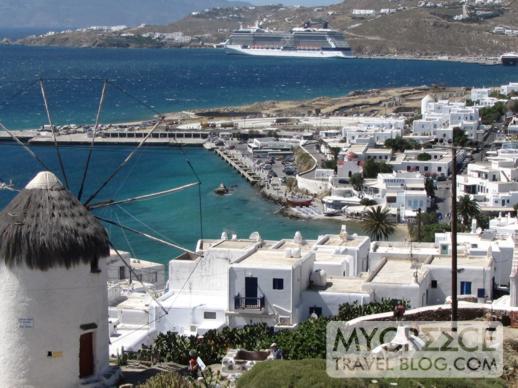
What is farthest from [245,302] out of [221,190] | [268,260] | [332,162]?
[332,162]

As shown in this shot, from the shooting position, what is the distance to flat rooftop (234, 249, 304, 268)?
22.4m

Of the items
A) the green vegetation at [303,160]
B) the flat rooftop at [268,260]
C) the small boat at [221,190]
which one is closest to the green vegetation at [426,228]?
the small boat at [221,190]

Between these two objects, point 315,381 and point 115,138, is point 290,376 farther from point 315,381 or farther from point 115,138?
point 115,138

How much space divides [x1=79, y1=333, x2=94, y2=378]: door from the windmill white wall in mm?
154

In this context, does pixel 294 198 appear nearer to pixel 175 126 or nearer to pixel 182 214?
pixel 182 214

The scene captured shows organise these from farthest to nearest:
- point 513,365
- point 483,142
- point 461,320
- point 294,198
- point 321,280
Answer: point 483,142, point 294,198, point 321,280, point 461,320, point 513,365

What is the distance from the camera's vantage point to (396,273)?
24219mm

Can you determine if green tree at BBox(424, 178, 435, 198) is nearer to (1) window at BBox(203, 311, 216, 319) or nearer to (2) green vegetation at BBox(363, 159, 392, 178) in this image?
(2) green vegetation at BBox(363, 159, 392, 178)

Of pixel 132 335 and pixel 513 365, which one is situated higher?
pixel 513 365

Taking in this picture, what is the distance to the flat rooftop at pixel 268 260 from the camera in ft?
73.4

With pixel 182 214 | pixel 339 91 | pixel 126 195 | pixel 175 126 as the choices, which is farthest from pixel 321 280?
pixel 339 91

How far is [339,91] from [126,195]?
287 ft

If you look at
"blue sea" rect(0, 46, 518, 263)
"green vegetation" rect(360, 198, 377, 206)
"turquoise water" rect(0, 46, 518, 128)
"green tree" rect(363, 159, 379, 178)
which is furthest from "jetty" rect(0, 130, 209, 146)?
"green vegetation" rect(360, 198, 377, 206)

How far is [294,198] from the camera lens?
59.9 metres
